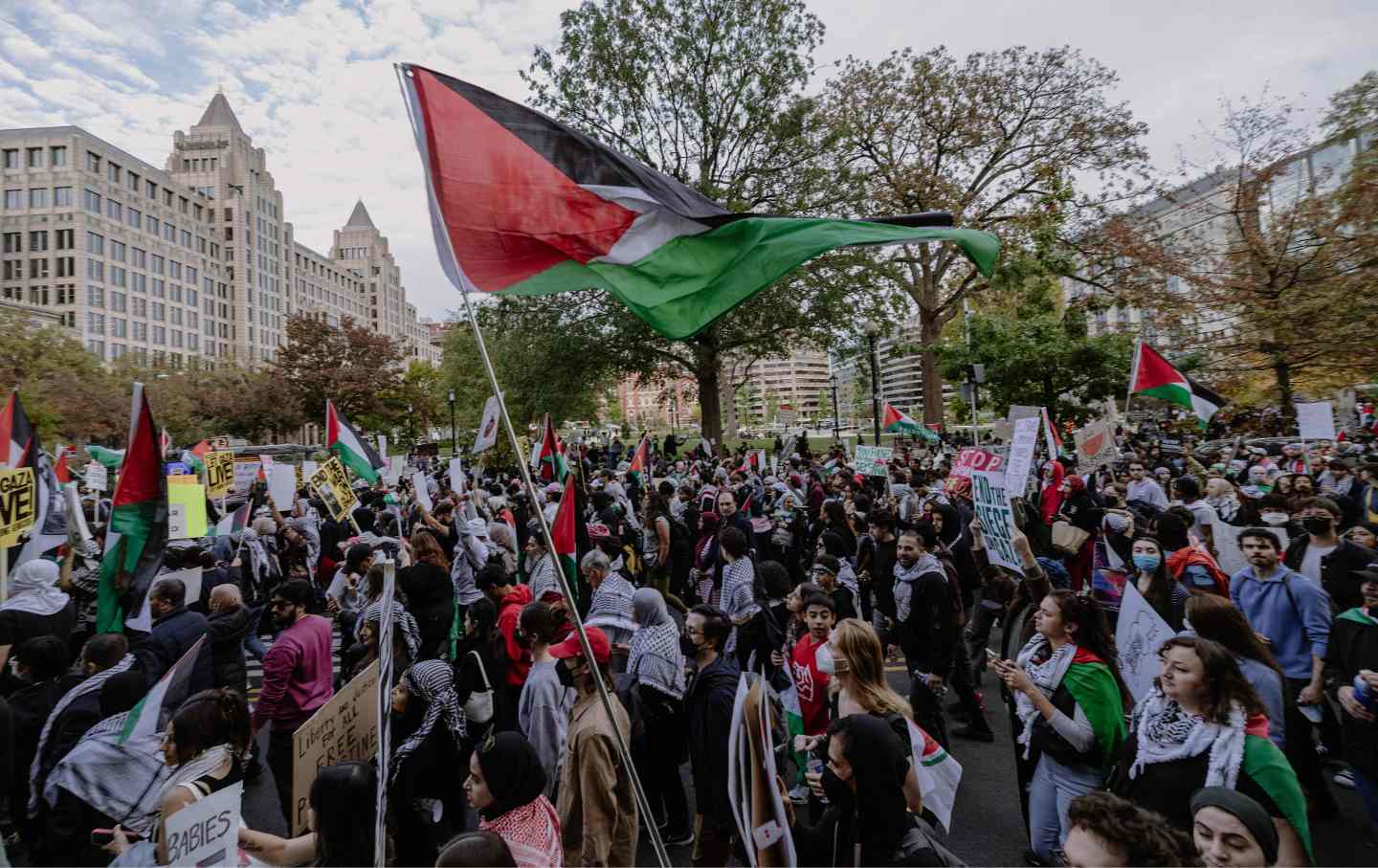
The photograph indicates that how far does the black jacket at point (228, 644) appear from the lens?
5.25 meters

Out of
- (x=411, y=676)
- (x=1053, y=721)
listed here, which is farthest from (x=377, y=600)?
(x=1053, y=721)

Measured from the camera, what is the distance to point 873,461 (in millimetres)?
13578

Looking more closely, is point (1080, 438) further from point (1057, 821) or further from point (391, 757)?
point (391, 757)

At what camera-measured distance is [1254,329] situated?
19.2m

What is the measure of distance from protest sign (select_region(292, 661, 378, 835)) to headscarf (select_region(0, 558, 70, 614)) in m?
3.60

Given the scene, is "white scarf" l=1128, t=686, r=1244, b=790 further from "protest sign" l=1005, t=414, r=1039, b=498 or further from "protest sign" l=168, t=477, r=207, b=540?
"protest sign" l=168, t=477, r=207, b=540

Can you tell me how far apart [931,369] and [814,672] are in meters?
27.7

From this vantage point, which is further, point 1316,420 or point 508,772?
point 1316,420

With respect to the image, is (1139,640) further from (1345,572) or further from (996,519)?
(1345,572)

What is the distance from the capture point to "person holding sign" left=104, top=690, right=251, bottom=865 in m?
2.93

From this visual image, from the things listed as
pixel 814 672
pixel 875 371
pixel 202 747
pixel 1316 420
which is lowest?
pixel 814 672

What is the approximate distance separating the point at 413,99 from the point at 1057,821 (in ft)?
15.9

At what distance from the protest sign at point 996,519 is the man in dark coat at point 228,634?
575 cm

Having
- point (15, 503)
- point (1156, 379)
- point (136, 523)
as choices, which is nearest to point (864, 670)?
point (136, 523)
